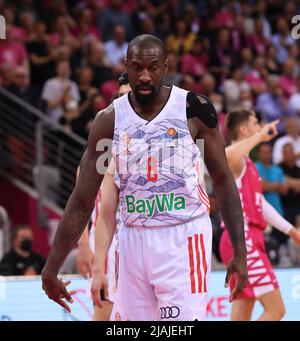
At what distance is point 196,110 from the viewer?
520 cm

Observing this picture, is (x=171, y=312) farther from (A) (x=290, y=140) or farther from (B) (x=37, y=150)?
(A) (x=290, y=140)

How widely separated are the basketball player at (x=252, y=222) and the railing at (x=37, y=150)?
5031 mm

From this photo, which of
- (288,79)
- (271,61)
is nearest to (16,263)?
(288,79)

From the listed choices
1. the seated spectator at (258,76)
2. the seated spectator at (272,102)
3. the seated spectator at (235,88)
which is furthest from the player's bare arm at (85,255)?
the seated spectator at (258,76)

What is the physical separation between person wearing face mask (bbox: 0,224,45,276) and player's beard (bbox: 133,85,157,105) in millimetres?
5584

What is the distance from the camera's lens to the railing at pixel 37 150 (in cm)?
1267

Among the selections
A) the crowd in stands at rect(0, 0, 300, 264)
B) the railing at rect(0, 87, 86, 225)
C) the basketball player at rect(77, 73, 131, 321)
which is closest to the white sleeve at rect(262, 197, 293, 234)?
the basketball player at rect(77, 73, 131, 321)

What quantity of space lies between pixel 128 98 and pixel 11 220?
8032 mm

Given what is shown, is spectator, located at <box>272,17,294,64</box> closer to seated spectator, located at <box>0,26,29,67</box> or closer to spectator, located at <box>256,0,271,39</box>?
spectator, located at <box>256,0,271,39</box>

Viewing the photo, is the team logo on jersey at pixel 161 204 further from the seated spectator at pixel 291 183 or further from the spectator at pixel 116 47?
the spectator at pixel 116 47

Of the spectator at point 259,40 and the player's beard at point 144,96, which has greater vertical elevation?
the spectator at point 259,40

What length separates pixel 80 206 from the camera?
207 inches
